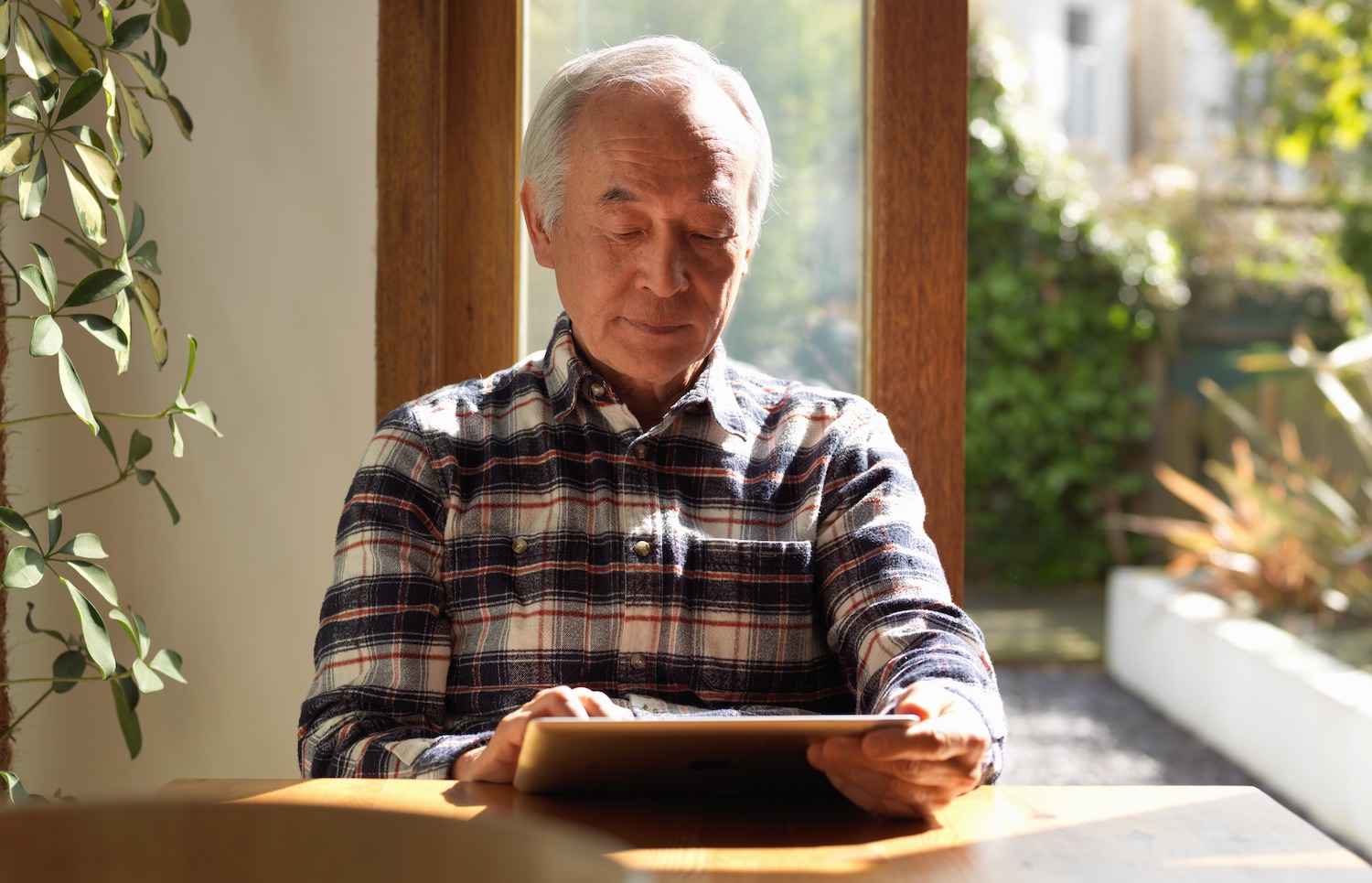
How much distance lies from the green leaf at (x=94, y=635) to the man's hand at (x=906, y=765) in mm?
967

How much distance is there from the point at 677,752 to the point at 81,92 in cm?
109

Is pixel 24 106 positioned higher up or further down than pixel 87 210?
higher up

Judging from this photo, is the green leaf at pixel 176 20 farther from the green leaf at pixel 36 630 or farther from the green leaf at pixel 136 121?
the green leaf at pixel 36 630

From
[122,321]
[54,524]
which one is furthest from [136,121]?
[54,524]

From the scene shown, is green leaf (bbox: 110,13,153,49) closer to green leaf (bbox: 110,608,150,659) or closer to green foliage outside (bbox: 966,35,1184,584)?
green leaf (bbox: 110,608,150,659)

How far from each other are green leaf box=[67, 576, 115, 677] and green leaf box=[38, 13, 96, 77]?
0.62 meters

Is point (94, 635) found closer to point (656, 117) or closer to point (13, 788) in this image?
point (13, 788)

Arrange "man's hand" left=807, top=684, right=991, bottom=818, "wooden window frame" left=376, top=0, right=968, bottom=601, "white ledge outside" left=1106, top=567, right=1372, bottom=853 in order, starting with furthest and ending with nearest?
"white ledge outside" left=1106, top=567, right=1372, bottom=853 < "wooden window frame" left=376, top=0, right=968, bottom=601 < "man's hand" left=807, top=684, right=991, bottom=818

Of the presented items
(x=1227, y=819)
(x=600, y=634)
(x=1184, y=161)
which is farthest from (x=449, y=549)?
(x=1184, y=161)

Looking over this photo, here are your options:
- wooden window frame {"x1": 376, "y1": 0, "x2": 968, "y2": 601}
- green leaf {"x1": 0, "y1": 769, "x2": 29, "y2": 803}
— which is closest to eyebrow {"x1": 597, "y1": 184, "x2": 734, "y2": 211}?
wooden window frame {"x1": 376, "y1": 0, "x2": 968, "y2": 601}

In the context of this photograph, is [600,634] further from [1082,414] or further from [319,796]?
[1082,414]

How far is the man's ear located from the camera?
1597 mm

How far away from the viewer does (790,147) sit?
2.07 metres

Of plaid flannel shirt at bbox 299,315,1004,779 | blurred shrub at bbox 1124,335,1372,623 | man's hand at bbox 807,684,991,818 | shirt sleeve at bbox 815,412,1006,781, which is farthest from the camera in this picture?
blurred shrub at bbox 1124,335,1372,623
